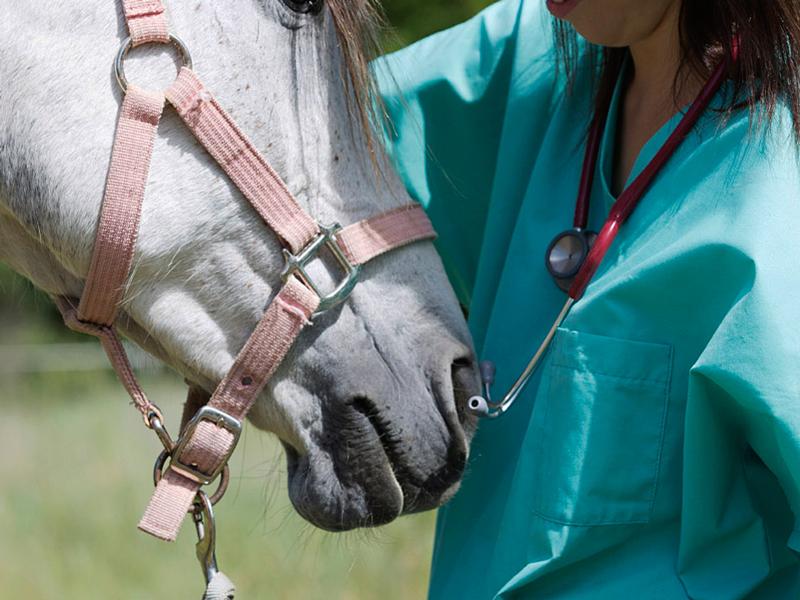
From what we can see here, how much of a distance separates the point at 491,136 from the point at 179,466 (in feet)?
2.23

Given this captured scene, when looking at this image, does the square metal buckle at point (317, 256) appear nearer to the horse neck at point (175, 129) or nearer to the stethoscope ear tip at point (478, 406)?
the horse neck at point (175, 129)

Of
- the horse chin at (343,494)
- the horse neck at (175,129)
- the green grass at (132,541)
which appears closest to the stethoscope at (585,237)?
the horse chin at (343,494)

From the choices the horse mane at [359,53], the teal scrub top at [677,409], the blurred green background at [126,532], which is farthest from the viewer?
the blurred green background at [126,532]

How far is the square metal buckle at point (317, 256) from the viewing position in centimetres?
117

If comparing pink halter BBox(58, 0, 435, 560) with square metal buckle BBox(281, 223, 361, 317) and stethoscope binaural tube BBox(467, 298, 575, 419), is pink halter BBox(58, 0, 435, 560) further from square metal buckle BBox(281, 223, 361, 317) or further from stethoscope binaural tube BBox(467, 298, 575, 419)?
stethoscope binaural tube BBox(467, 298, 575, 419)

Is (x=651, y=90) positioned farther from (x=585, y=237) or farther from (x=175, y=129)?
(x=175, y=129)

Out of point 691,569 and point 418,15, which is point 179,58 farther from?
point 418,15

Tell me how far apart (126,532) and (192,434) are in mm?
2310

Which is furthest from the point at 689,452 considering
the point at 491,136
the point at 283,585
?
the point at 283,585

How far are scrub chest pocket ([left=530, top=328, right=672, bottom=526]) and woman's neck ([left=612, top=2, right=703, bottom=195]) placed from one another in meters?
0.29

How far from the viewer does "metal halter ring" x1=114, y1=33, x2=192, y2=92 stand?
44.9 inches

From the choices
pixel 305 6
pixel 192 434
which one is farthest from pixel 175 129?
pixel 192 434

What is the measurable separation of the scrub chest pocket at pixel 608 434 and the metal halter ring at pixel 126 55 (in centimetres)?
54

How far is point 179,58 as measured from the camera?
3.81ft
